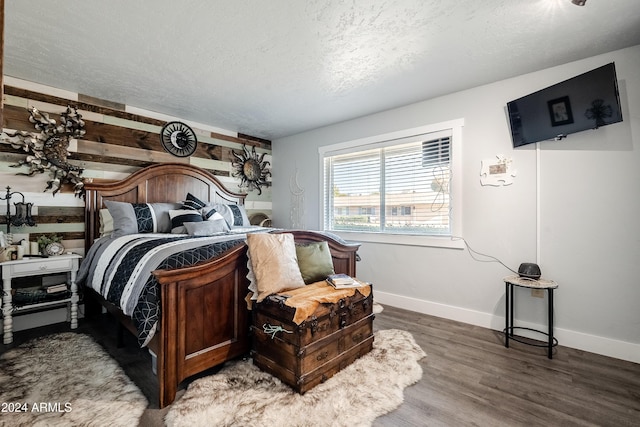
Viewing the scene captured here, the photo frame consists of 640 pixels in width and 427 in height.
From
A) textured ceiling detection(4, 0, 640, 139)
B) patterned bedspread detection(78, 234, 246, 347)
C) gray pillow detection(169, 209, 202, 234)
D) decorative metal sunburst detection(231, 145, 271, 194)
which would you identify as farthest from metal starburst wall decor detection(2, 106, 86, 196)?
decorative metal sunburst detection(231, 145, 271, 194)

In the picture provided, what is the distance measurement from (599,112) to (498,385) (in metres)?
2.16

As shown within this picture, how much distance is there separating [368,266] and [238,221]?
5.87 ft

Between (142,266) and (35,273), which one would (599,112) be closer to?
(142,266)

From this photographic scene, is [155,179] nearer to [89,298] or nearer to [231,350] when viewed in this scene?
[89,298]

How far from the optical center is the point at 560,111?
97.7 inches

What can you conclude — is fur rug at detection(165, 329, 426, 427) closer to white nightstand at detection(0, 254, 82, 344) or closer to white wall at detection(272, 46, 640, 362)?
white wall at detection(272, 46, 640, 362)

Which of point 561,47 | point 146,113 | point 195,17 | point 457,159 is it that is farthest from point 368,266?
point 146,113

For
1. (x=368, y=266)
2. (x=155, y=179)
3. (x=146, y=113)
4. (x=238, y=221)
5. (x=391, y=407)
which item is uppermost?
(x=146, y=113)

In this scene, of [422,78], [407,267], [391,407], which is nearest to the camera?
[391,407]

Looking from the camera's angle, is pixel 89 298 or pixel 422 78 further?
pixel 89 298

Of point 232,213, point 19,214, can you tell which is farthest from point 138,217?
point 232,213

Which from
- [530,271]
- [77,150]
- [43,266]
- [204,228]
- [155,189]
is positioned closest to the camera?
[530,271]

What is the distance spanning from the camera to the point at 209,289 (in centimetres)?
199

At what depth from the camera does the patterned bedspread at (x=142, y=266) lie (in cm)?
177
